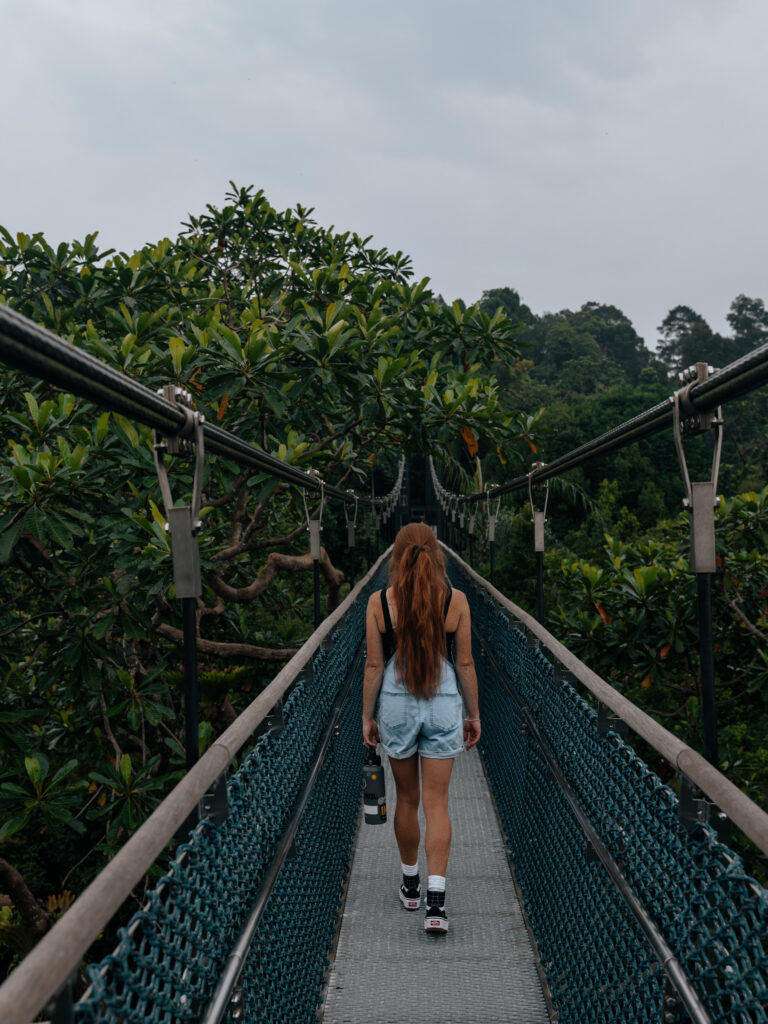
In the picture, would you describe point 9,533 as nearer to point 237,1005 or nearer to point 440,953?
point 440,953

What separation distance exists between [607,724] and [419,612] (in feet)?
1.78

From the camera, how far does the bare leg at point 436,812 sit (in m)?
2.02

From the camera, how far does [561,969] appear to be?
1.70 metres

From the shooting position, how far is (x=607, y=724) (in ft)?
5.26

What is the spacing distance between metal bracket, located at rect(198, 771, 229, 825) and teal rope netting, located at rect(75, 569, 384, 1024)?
0.02 meters

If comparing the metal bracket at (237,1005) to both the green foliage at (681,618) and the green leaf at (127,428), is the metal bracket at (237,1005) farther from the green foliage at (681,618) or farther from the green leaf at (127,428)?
the green foliage at (681,618)

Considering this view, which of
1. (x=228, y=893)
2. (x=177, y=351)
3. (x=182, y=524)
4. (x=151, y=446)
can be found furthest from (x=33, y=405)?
(x=228, y=893)

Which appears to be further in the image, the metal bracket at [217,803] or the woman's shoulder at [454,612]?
the woman's shoulder at [454,612]

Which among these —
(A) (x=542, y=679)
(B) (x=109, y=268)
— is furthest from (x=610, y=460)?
(A) (x=542, y=679)

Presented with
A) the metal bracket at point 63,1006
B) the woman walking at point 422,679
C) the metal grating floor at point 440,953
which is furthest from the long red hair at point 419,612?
the metal bracket at point 63,1006

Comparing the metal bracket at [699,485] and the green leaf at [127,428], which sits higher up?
the green leaf at [127,428]

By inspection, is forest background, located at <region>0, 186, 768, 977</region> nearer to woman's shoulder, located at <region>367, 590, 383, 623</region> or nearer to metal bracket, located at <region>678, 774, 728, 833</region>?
woman's shoulder, located at <region>367, 590, 383, 623</region>

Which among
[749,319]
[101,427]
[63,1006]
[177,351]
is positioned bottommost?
[63,1006]

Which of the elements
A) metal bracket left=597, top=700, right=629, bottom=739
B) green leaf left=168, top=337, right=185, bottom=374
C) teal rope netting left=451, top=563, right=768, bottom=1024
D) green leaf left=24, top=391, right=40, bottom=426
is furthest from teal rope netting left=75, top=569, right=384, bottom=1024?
green leaf left=168, top=337, right=185, bottom=374
